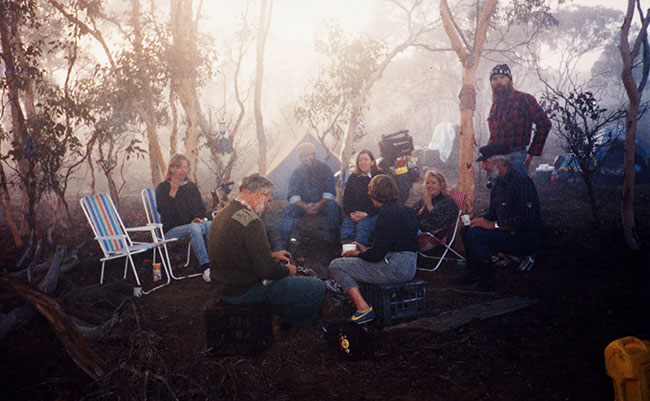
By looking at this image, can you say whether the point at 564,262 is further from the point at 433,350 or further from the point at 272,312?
the point at 272,312

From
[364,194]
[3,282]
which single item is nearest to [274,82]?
[364,194]

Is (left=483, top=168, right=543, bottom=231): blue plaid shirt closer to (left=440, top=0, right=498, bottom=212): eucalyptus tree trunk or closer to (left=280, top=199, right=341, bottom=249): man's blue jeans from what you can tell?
(left=440, top=0, right=498, bottom=212): eucalyptus tree trunk

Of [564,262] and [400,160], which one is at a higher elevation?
[400,160]

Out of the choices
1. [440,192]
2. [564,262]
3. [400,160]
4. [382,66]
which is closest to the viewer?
[564,262]

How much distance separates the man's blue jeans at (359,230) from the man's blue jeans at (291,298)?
2.03 metres

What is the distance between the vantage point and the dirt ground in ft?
8.67

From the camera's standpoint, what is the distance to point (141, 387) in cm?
232

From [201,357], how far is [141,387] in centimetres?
45

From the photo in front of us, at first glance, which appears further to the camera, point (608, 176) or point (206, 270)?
point (608, 176)

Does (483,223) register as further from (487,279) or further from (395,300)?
(395,300)

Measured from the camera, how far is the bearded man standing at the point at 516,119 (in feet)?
15.7

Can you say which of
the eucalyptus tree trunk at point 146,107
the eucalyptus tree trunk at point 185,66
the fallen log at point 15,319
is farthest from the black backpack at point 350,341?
the eucalyptus tree trunk at point 146,107

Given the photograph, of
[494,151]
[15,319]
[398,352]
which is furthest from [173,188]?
[494,151]

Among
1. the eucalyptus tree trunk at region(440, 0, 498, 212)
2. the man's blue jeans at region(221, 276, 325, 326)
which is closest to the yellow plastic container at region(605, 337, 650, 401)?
the man's blue jeans at region(221, 276, 325, 326)
